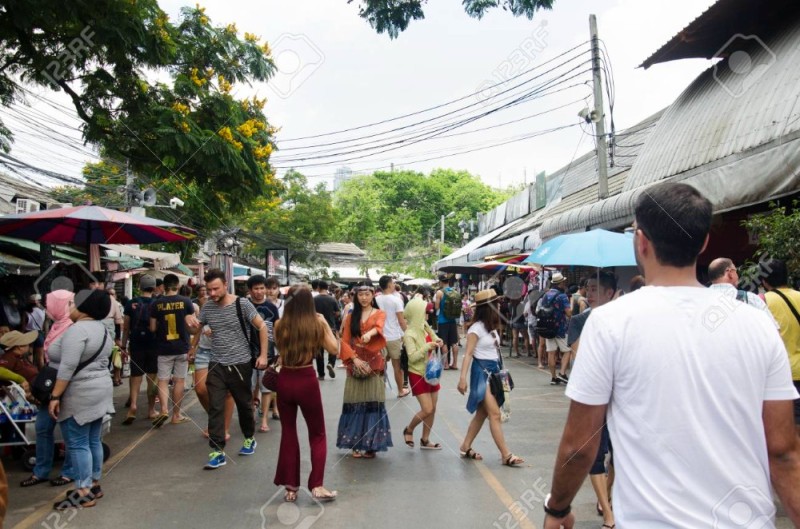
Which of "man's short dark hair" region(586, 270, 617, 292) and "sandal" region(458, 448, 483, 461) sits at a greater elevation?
"man's short dark hair" region(586, 270, 617, 292)

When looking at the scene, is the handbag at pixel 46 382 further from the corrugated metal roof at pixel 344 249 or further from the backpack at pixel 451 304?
the corrugated metal roof at pixel 344 249

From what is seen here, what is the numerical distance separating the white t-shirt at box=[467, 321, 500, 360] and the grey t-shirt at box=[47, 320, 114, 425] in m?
3.39

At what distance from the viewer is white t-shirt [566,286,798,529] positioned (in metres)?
1.85

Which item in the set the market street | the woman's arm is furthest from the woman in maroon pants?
the woman's arm

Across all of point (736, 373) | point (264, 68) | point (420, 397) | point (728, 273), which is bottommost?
point (420, 397)

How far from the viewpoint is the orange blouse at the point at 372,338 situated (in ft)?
22.6

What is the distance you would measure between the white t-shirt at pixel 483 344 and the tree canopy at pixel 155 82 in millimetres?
5573

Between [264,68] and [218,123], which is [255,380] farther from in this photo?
[264,68]

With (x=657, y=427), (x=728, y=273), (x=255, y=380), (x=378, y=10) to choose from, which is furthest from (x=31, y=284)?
(x=657, y=427)

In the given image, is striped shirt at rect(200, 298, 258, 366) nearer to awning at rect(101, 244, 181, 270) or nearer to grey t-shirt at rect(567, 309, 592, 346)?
grey t-shirt at rect(567, 309, 592, 346)

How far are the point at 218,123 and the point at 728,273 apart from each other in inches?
336

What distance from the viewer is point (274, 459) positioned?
266 inches

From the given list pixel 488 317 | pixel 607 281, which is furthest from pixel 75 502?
pixel 607 281

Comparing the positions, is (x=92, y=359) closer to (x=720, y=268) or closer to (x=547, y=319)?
(x=720, y=268)
